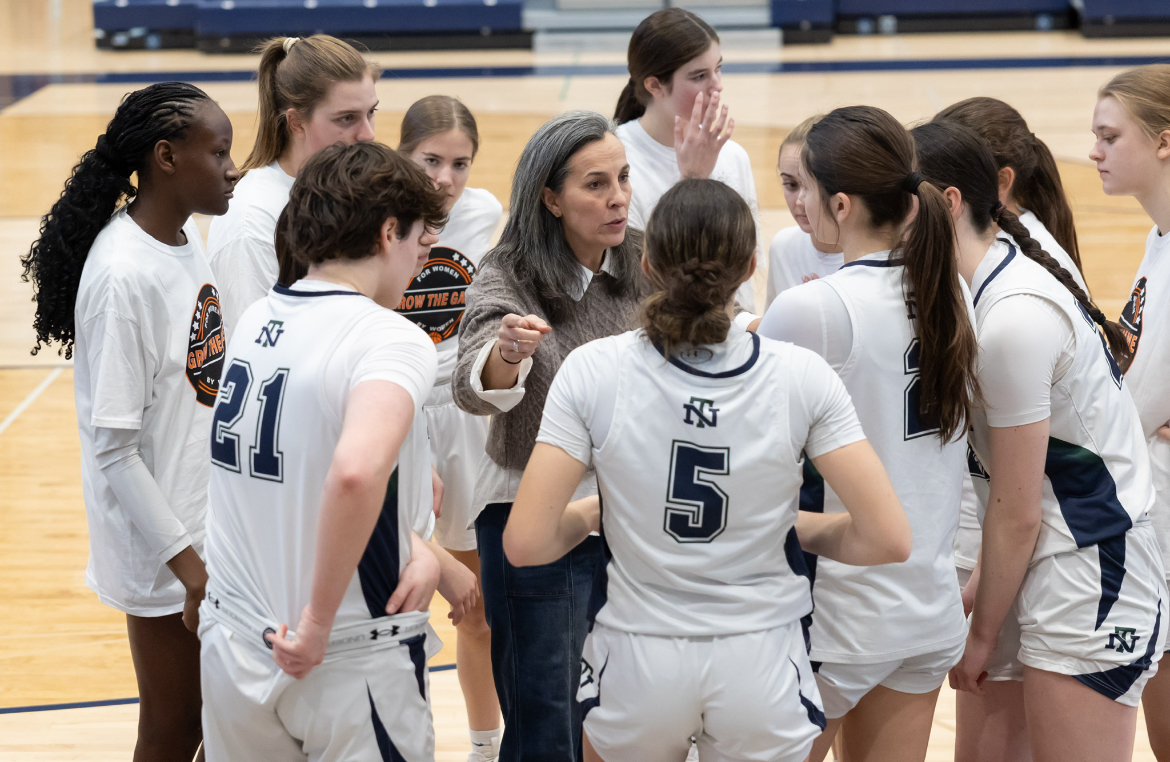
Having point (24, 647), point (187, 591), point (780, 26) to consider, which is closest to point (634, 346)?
Result: point (187, 591)

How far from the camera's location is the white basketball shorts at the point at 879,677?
192cm

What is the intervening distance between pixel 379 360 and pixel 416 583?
1.22 feet

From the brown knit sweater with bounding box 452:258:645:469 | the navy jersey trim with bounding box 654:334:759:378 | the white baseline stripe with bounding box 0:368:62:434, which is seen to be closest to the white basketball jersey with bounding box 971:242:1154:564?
the navy jersey trim with bounding box 654:334:759:378

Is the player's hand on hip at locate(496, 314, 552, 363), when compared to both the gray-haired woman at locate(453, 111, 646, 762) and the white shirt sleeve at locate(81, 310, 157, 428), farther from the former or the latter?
the white shirt sleeve at locate(81, 310, 157, 428)

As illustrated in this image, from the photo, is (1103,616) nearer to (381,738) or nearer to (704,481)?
(704,481)

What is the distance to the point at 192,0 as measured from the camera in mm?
14625

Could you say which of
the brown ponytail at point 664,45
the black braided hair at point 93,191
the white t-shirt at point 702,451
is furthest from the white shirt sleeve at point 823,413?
the brown ponytail at point 664,45

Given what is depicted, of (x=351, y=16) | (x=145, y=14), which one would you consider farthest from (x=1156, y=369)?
(x=145, y=14)

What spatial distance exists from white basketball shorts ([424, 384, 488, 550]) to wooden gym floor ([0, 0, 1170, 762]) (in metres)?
0.53

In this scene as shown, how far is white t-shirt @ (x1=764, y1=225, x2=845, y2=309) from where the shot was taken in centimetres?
307

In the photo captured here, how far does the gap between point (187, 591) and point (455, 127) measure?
1409 millimetres

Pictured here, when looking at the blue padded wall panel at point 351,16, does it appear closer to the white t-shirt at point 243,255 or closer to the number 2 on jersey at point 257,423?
the white t-shirt at point 243,255

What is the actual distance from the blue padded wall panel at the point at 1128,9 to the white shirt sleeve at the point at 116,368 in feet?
48.9

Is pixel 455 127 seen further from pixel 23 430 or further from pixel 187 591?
pixel 23 430
